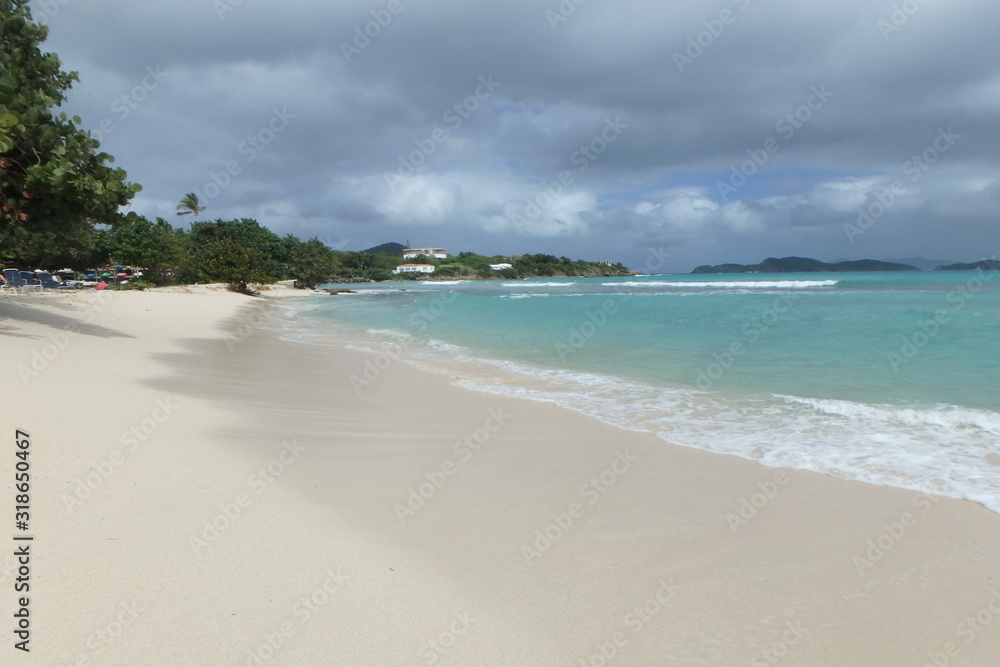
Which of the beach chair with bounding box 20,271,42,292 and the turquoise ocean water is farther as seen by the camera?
the beach chair with bounding box 20,271,42,292

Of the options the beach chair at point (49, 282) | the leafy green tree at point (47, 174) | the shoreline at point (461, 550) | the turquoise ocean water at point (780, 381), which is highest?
the leafy green tree at point (47, 174)

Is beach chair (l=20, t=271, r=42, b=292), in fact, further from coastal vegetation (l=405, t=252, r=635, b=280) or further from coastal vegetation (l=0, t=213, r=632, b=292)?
coastal vegetation (l=405, t=252, r=635, b=280)

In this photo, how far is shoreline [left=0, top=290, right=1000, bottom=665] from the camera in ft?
9.19

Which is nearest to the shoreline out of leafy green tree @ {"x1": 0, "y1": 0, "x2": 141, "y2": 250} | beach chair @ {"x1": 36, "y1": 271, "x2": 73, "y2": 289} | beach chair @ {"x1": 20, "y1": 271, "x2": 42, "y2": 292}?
leafy green tree @ {"x1": 0, "y1": 0, "x2": 141, "y2": 250}

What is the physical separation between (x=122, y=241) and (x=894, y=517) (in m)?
59.3

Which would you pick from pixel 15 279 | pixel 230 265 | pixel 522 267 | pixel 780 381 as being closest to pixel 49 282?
pixel 15 279

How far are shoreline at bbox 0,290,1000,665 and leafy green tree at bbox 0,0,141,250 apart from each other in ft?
18.3

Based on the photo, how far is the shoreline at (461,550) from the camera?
280cm

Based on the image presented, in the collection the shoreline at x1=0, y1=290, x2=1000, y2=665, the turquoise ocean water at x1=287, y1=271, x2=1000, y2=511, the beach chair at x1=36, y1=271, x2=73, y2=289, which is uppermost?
the beach chair at x1=36, y1=271, x2=73, y2=289

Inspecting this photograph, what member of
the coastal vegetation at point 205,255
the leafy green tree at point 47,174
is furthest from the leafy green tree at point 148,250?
the leafy green tree at point 47,174

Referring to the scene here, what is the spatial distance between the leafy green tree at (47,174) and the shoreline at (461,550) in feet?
18.3

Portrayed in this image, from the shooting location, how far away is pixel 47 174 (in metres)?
10.1

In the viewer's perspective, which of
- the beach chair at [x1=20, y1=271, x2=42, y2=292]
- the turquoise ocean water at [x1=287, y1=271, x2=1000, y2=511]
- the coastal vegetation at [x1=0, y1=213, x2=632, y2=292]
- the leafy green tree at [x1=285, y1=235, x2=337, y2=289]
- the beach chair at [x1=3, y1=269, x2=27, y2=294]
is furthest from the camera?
the leafy green tree at [x1=285, y1=235, x2=337, y2=289]

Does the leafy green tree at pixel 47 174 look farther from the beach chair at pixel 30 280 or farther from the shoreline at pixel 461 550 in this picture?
the beach chair at pixel 30 280
